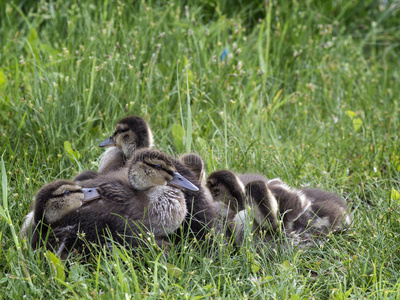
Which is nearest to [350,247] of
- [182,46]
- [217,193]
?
[217,193]

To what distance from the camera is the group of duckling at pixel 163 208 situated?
3.66m

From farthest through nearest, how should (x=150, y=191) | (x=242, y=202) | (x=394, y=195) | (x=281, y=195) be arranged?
(x=394, y=195) < (x=281, y=195) < (x=242, y=202) < (x=150, y=191)

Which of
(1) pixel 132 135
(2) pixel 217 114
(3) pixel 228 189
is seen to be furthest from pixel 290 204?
(2) pixel 217 114

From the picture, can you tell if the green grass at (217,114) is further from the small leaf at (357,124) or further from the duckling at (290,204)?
the duckling at (290,204)

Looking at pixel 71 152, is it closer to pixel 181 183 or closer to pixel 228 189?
pixel 181 183

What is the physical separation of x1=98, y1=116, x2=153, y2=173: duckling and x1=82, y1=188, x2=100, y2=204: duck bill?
0.69 meters

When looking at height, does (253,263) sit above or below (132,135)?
below

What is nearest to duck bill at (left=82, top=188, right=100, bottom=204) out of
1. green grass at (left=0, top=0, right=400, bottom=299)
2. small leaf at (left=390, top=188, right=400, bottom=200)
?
green grass at (left=0, top=0, right=400, bottom=299)

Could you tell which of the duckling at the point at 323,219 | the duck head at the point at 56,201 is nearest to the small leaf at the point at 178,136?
the duckling at the point at 323,219

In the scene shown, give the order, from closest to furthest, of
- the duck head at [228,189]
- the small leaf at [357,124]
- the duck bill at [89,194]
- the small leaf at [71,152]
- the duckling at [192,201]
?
1. the duck bill at [89,194]
2. the duckling at [192,201]
3. the duck head at [228,189]
4. the small leaf at [71,152]
5. the small leaf at [357,124]

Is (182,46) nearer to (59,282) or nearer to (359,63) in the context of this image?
(359,63)

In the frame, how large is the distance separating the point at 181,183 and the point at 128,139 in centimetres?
80

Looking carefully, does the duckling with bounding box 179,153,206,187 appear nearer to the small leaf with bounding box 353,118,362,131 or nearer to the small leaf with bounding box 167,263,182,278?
the small leaf with bounding box 167,263,182,278

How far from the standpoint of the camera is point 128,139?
449 centimetres
